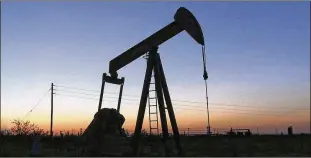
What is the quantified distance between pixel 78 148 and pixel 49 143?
6.72 m

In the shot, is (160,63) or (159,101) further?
(160,63)

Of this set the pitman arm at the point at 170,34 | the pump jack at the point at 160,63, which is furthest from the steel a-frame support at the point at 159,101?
the pitman arm at the point at 170,34

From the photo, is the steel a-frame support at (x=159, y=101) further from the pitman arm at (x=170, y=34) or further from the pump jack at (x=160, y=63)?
the pitman arm at (x=170, y=34)

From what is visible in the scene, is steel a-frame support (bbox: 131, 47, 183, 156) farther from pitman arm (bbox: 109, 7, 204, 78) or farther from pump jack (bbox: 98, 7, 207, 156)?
pitman arm (bbox: 109, 7, 204, 78)

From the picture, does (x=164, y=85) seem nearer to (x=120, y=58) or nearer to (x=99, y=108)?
(x=120, y=58)

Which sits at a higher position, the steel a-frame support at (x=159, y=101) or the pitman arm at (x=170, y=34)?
the pitman arm at (x=170, y=34)

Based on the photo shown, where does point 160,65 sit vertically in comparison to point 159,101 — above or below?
above

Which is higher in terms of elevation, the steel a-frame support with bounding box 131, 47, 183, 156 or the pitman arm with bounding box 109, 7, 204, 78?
the pitman arm with bounding box 109, 7, 204, 78

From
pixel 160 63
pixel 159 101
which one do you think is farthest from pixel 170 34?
pixel 159 101

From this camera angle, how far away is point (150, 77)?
12.2 metres

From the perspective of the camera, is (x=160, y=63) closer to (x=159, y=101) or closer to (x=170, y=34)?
(x=170, y=34)

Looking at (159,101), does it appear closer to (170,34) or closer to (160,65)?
(160,65)

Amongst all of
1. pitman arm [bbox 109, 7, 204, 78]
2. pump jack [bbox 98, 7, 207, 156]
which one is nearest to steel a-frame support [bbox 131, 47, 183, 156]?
pump jack [bbox 98, 7, 207, 156]

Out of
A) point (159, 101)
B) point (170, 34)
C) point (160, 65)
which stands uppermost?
point (170, 34)
